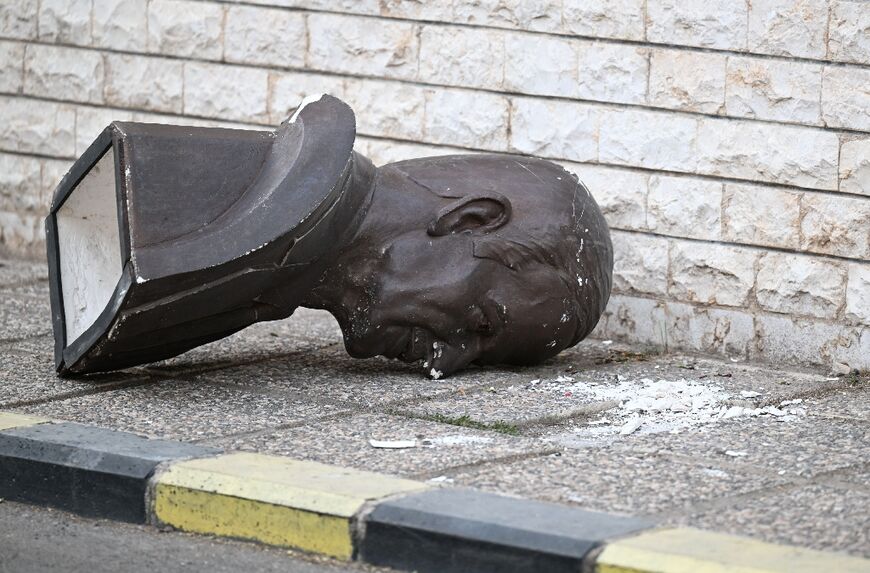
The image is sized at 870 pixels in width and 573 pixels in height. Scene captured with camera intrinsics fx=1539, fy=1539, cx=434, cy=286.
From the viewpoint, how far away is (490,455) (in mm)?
4785

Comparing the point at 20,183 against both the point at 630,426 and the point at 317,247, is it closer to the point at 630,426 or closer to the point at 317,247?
the point at 317,247

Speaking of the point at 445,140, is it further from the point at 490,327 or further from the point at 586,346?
the point at 490,327

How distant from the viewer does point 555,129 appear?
7152mm

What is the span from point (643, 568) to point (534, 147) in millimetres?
3753

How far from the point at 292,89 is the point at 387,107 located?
57 cm

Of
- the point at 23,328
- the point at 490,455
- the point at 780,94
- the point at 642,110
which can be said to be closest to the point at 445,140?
the point at 642,110

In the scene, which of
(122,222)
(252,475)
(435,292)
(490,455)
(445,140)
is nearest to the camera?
(252,475)

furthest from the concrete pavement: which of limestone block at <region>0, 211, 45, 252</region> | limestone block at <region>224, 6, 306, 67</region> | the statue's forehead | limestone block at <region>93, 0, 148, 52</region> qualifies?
limestone block at <region>93, 0, 148, 52</region>

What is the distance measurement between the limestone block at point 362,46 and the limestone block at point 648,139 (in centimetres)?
109

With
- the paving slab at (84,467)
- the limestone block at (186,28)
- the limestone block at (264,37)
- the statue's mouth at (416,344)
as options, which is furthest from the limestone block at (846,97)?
the limestone block at (186,28)

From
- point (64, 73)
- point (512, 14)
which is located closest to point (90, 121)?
point (64, 73)

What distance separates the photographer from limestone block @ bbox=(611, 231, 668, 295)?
6.96 meters

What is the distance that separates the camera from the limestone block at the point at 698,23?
6.61m

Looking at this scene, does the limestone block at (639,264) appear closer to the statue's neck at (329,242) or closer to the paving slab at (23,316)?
the statue's neck at (329,242)
